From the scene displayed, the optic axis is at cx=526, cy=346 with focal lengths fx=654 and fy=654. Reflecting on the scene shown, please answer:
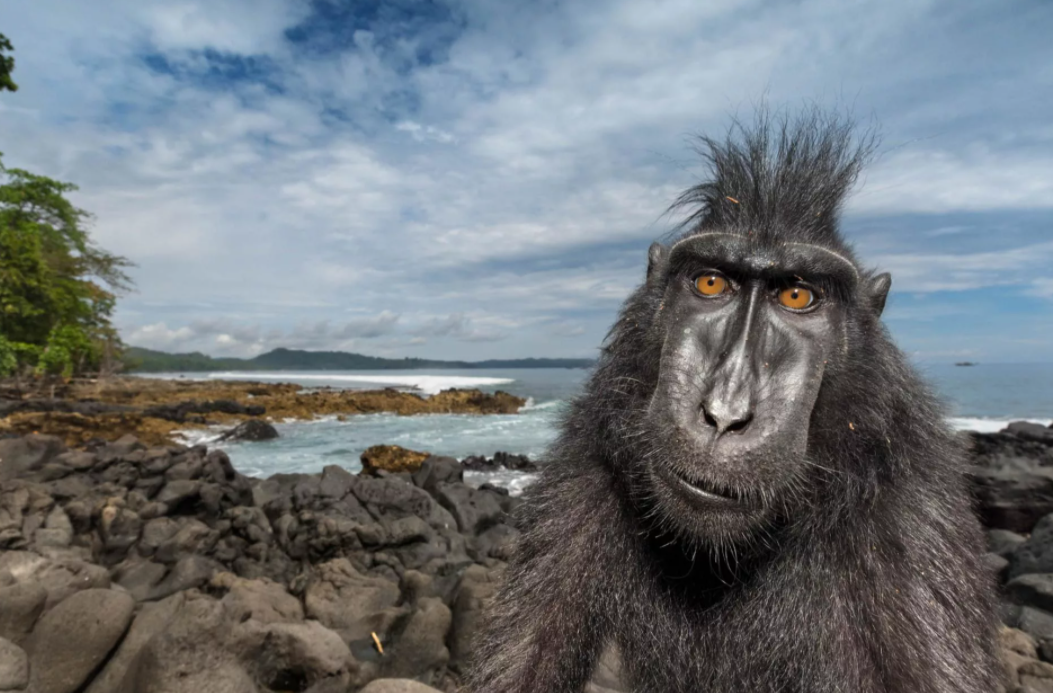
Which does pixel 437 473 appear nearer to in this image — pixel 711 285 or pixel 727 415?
pixel 711 285

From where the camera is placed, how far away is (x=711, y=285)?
2977 mm

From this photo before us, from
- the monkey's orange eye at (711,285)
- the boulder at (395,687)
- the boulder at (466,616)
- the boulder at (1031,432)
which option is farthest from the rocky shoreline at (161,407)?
the boulder at (1031,432)

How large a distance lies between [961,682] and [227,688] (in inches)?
158

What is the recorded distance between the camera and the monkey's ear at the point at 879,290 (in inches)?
122

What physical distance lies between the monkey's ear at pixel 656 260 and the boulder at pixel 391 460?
12642mm

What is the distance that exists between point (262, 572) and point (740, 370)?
292 inches

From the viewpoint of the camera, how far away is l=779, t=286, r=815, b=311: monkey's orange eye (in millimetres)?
2908

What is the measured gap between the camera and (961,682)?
276cm

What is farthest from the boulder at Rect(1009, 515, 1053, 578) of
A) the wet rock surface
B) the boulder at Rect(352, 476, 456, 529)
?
the boulder at Rect(352, 476, 456, 529)

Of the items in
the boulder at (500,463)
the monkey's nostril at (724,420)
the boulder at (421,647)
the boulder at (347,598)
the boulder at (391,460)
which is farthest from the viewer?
the boulder at (500,463)

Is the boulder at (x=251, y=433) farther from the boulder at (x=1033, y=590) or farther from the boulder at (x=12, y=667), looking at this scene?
the boulder at (x=1033, y=590)

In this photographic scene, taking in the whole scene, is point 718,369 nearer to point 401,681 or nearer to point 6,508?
point 401,681

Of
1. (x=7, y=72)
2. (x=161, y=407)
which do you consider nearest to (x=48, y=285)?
(x=161, y=407)

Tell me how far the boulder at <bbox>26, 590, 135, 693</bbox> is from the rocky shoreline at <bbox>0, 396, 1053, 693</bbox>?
0.03 feet
